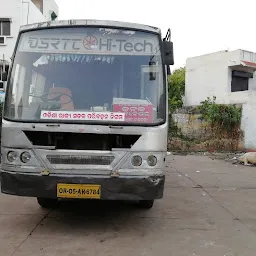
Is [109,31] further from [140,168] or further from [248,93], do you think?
[248,93]

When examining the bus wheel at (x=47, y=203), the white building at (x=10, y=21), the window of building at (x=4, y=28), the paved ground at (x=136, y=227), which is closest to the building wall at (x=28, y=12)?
the white building at (x=10, y=21)

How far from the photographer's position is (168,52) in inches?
203

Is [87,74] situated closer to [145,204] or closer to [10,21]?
[145,204]

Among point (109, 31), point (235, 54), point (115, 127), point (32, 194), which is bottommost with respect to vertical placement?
point (32, 194)

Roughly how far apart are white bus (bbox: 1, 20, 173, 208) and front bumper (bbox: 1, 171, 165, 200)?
13mm

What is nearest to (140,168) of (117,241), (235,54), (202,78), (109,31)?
(117,241)

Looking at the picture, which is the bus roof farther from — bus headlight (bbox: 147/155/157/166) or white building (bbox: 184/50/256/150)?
white building (bbox: 184/50/256/150)

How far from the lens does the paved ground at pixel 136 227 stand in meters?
4.58

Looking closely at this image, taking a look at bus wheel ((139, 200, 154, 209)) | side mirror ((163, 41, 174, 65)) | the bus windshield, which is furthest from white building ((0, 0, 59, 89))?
side mirror ((163, 41, 174, 65))

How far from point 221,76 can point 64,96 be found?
20.2m

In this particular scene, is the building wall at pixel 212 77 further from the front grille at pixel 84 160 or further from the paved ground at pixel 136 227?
the front grille at pixel 84 160

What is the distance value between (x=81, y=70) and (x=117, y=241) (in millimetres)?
2300

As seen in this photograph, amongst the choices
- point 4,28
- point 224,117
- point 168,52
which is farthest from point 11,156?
point 4,28

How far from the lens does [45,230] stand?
528 centimetres
